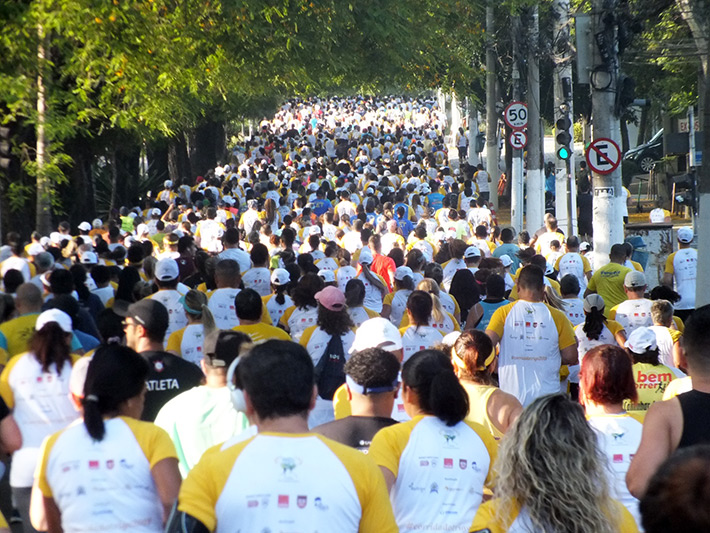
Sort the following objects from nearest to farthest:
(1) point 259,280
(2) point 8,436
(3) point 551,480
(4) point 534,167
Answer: (3) point 551,480, (2) point 8,436, (1) point 259,280, (4) point 534,167

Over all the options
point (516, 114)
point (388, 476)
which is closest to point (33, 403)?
point (388, 476)

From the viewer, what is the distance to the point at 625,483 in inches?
189

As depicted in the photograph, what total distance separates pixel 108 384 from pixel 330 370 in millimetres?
3124

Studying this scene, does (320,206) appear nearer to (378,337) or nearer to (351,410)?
(378,337)

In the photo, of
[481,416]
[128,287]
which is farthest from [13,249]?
[481,416]

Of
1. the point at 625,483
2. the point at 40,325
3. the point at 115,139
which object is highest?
the point at 115,139

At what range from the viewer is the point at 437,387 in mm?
4672

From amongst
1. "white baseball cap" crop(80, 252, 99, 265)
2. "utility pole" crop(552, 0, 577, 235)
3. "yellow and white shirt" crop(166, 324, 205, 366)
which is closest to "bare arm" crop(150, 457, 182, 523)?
"yellow and white shirt" crop(166, 324, 205, 366)

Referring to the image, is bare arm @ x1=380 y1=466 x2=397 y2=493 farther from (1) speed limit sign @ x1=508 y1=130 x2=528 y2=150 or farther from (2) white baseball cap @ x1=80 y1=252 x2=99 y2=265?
(1) speed limit sign @ x1=508 y1=130 x2=528 y2=150

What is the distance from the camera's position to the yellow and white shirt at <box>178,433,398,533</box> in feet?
11.9

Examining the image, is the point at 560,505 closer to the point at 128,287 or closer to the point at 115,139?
the point at 128,287

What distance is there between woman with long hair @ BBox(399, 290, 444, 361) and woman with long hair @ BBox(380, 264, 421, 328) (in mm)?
2001

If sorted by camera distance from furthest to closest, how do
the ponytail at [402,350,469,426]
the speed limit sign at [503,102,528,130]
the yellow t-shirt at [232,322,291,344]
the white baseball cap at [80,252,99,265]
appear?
1. the speed limit sign at [503,102,528,130]
2. the white baseball cap at [80,252,99,265]
3. the yellow t-shirt at [232,322,291,344]
4. the ponytail at [402,350,469,426]

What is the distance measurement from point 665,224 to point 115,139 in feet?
35.3
